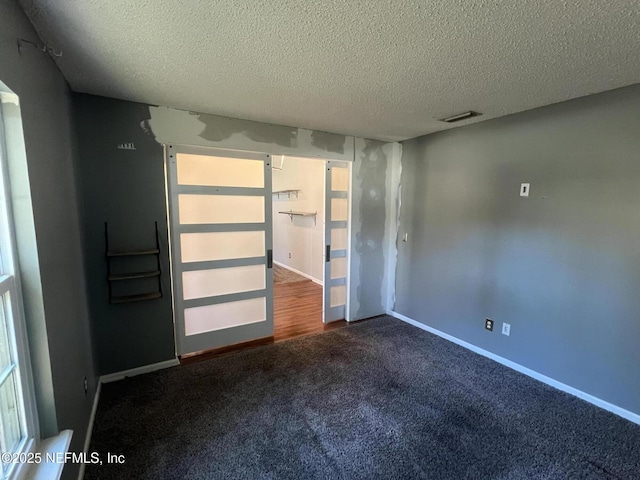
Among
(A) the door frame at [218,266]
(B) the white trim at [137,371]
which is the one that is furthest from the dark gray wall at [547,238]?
(B) the white trim at [137,371]

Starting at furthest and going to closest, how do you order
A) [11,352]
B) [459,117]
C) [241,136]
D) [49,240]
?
1. [241,136]
2. [459,117]
3. [49,240]
4. [11,352]

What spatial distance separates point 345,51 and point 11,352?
6.88 ft

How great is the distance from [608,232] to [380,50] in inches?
86.2

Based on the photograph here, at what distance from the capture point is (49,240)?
57.0 inches

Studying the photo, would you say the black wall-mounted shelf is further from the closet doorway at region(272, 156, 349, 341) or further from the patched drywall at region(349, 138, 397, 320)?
the patched drywall at region(349, 138, 397, 320)

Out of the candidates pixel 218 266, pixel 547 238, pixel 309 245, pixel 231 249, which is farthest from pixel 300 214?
pixel 547 238

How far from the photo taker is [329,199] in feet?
12.1

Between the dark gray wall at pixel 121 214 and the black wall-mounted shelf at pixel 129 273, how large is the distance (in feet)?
0.10

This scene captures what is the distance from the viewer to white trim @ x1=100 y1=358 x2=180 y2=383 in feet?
8.39

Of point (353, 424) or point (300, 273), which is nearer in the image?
point (353, 424)

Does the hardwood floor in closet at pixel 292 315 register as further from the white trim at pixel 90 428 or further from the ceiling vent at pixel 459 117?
the ceiling vent at pixel 459 117

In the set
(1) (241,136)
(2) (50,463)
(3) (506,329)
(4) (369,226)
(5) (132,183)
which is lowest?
(3) (506,329)

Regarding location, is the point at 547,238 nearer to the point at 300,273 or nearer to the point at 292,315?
the point at 292,315

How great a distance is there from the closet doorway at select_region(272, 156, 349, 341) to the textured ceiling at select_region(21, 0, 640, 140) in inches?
57.5
